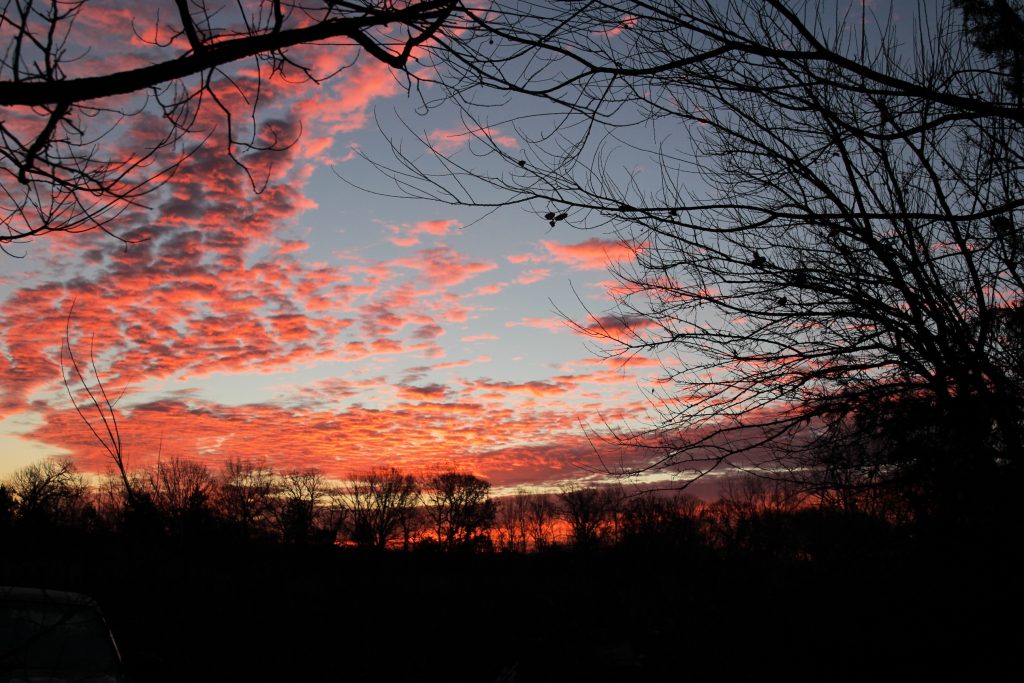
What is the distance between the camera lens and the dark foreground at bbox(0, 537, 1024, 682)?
23.3 ft

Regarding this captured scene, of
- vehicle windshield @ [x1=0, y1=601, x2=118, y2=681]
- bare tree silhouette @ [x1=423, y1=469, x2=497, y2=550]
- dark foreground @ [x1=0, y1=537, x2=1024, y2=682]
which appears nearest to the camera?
vehicle windshield @ [x1=0, y1=601, x2=118, y2=681]

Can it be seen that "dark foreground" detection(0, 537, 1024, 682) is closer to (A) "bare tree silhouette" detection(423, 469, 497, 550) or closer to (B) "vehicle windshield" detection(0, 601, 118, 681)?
(B) "vehicle windshield" detection(0, 601, 118, 681)

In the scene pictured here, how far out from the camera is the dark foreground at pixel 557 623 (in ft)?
23.3

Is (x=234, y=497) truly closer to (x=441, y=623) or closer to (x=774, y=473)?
(x=441, y=623)

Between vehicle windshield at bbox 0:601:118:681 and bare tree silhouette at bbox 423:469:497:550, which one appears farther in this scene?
bare tree silhouette at bbox 423:469:497:550

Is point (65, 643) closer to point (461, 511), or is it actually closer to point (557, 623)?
point (557, 623)

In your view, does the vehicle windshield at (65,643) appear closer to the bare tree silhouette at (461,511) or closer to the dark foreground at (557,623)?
the dark foreground at (557,623)

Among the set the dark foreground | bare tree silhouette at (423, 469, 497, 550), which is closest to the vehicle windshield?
the dark foreground

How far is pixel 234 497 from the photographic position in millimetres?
60812

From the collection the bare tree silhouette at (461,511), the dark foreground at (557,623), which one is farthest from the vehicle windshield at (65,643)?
the bare tree silhouette at (461,511)

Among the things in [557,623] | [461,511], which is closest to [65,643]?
[557,623]

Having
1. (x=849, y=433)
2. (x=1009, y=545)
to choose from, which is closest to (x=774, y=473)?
(x=849, y=433)

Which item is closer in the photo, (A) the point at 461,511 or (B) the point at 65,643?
(B) the point at 65,643

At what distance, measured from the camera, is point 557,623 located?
72.6 feet
